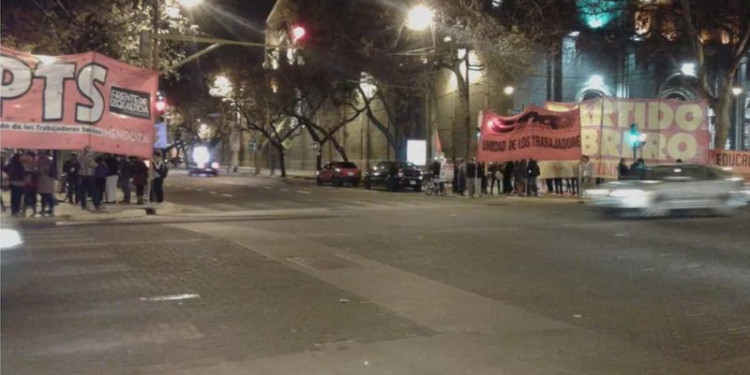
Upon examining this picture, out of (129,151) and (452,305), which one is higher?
(129,151)

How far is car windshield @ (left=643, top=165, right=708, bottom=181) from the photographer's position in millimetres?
20391

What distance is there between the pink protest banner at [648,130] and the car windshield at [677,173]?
34.0ft

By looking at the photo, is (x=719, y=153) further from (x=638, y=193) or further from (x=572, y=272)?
(x=572, y=272)

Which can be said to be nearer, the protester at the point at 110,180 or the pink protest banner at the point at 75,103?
the pink protest banner at the point at 75,103

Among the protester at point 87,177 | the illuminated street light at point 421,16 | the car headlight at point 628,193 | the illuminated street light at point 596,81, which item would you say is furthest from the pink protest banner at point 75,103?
the illuminated street light at point 596,81

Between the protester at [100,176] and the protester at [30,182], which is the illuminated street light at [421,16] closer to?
the protester at [100,176]

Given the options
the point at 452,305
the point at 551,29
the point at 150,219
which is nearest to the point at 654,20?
the point at 551,29

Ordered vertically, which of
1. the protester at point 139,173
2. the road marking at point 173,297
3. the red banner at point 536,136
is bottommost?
the road marking at point 173,297

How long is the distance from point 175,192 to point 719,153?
23.4 m

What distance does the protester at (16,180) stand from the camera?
19422 mm

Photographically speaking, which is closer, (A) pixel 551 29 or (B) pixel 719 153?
(B) pixel 719 153

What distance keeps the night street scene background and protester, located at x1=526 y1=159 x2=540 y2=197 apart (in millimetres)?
99

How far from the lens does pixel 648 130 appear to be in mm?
31234

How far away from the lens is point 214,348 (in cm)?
692
